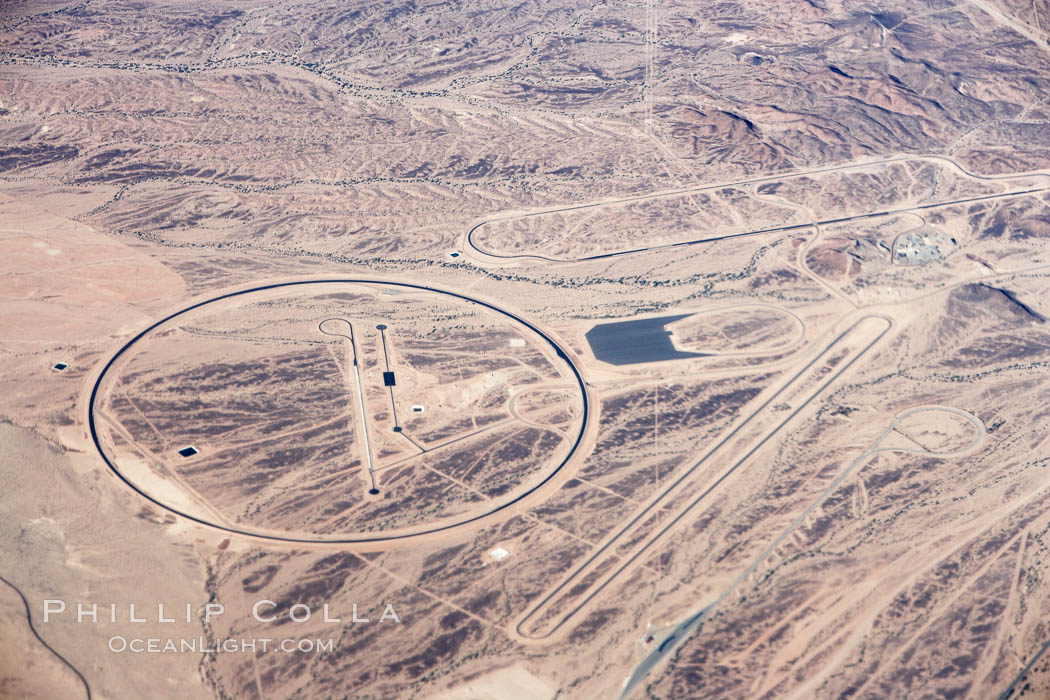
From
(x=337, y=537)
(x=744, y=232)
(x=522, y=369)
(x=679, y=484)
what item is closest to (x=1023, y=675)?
(x=679, y=484)

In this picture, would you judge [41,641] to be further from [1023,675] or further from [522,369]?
[1023,675]

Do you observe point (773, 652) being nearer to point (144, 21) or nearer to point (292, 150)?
point (292, 150)

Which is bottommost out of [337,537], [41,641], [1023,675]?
[1023,675]

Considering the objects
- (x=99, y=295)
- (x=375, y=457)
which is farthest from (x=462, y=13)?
(x=375, y=457)

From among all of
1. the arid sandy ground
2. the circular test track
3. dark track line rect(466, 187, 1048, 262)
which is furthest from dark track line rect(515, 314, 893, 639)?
dark track line rect(466, 187, 1048, 262)

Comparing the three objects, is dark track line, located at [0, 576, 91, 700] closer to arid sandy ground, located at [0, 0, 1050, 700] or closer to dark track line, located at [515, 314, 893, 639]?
arid sandy ground, located at [0, 0, 1050, 700]

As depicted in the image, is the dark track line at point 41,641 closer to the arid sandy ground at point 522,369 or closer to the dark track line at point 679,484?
the arid sandy ground at point 522,369
